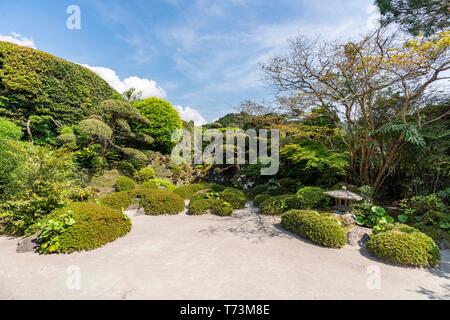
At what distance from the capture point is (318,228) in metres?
4.65

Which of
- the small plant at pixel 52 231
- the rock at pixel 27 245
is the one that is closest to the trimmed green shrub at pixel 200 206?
the small plant at pixel 52 231

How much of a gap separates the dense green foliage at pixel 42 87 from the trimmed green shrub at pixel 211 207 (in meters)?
7.11

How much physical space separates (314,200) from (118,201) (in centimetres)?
596

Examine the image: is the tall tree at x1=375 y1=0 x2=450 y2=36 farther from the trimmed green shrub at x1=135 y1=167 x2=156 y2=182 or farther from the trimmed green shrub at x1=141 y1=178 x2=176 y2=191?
the trimmed green shrub at x1=135 y1=167 x2=156 y2=182

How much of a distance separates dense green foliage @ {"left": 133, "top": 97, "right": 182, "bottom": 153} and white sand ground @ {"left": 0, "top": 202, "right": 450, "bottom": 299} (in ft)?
27.0

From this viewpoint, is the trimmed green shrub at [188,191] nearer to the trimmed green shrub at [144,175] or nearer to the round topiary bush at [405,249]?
the trimmed green shrub at [144,175]

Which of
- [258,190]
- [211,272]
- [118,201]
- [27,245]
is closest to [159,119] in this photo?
[118,201]

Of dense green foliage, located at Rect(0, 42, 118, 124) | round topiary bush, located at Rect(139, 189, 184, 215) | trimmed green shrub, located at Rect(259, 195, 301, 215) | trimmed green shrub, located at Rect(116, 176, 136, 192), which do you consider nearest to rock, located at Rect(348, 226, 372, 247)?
trimmed green shrub, located at Rect(259, 195, 301, 215)

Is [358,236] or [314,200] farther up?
[314,200]

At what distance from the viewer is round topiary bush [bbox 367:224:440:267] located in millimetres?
3729

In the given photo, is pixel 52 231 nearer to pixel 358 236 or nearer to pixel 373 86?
pixel 358 236

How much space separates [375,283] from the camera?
3.18 meters

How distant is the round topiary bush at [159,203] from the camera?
6.85 metres

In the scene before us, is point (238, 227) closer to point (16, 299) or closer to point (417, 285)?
point (417, 285)
